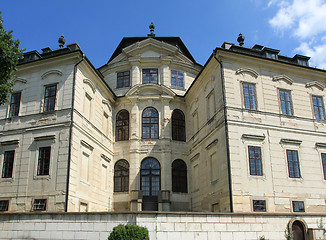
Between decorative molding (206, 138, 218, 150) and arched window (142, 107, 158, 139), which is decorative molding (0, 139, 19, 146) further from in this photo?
decorative molding (206, 138, 218, 150)

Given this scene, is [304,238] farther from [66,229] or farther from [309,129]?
[66,229]

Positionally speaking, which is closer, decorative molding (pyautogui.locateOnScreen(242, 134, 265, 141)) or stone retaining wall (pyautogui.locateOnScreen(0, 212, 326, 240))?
stone retaining wall (pyautogui.locateOnScreen(0, 212, 326, 240))

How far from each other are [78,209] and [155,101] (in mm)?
11549

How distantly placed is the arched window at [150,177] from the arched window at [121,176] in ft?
3.97

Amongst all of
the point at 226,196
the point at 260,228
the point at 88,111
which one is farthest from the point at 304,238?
the point at 88,111

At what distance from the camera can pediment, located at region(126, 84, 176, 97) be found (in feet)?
92.7

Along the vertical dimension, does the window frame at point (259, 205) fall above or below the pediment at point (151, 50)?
below

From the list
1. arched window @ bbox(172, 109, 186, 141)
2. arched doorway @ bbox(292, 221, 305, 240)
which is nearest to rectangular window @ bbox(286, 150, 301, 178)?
arched doorway @ bbox(292, 221, 305, 240)

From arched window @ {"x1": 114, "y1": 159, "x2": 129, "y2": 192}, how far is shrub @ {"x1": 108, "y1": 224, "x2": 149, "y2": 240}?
12.5 metres

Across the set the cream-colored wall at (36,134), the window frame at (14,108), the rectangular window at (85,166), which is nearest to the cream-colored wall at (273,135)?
the rectangular window at (85,166)

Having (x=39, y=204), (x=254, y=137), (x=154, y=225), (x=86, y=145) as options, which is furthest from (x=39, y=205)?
(x=254, y=137)

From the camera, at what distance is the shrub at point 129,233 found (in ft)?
45.1

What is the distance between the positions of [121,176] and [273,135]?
1229 centimetres

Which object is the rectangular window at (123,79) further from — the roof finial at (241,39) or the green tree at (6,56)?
the green tree at (6,56)
